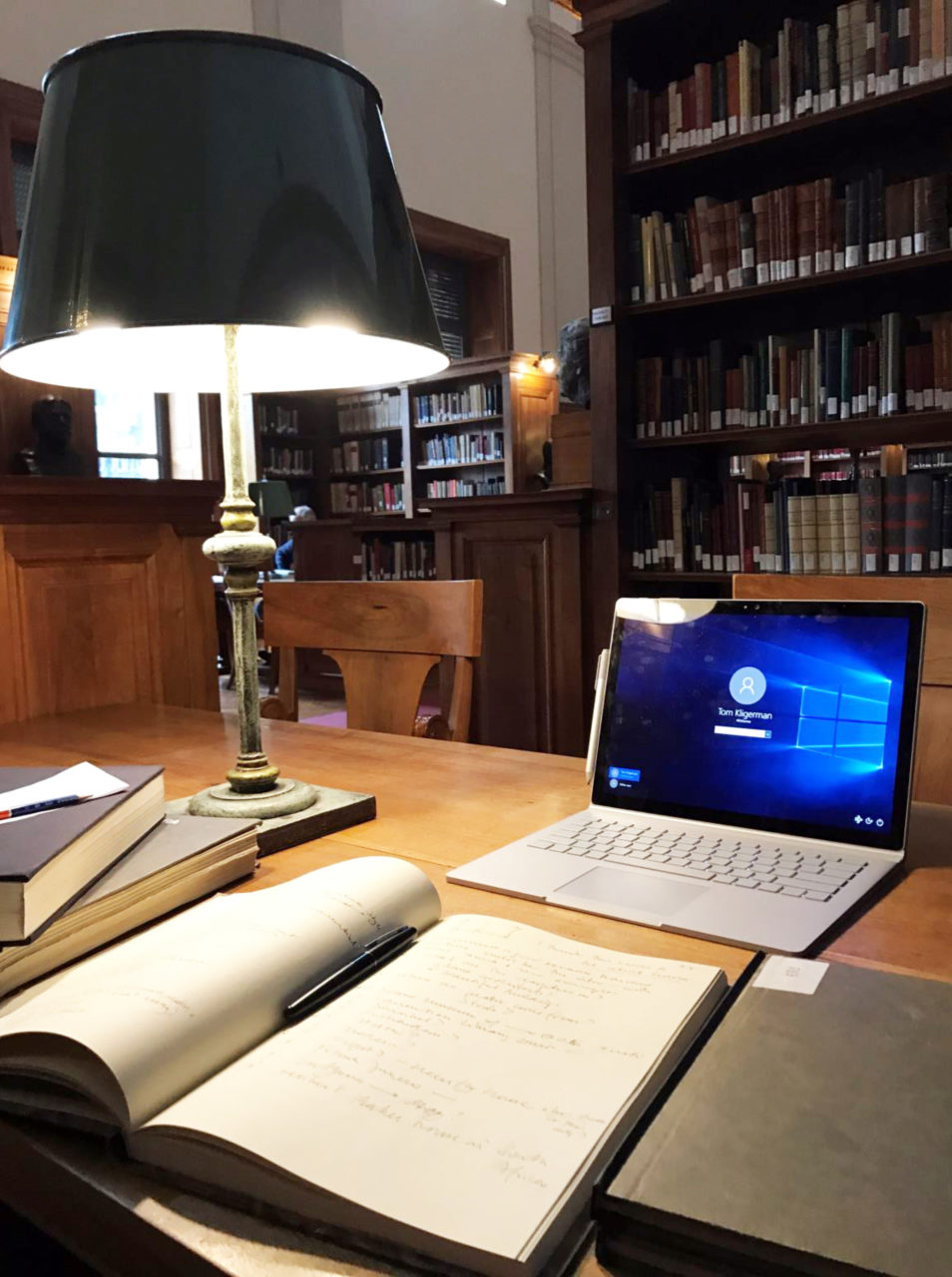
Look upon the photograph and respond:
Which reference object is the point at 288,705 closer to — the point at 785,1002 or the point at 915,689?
the point at 915,689

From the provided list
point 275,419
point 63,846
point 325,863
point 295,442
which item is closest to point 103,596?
point 325,863

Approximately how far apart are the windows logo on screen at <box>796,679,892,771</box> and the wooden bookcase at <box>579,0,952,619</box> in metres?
1.98

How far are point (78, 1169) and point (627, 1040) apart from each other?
25cm

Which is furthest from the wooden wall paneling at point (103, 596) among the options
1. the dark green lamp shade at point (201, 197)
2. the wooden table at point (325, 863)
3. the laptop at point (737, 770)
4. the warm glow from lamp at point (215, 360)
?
the laptop at point (737, 770)

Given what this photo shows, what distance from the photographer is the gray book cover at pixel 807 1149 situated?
33cm

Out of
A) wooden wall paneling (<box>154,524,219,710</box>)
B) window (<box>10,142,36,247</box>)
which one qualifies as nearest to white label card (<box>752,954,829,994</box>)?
wooden wall paneling (<box>154,524,219,710</box>)

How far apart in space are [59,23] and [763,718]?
527cm

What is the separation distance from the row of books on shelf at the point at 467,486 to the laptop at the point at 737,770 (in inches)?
222

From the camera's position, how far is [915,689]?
771 mm

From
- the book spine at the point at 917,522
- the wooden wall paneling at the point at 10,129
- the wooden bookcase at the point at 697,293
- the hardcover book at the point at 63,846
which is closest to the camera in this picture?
the hardcover book at the point at 63,846

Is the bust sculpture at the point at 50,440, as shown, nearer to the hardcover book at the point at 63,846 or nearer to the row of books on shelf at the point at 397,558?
the hardcover book at the point at 63,846

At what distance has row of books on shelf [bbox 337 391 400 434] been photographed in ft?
23.0

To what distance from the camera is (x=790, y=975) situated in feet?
1.75

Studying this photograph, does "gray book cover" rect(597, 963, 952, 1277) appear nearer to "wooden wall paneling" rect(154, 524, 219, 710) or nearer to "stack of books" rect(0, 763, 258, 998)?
"stack of books" rect(0, 763, 258, 998)
